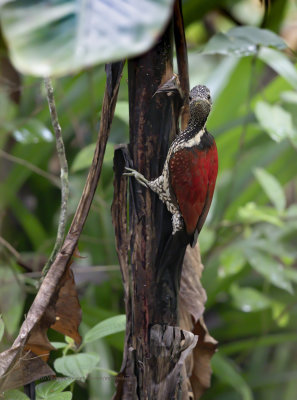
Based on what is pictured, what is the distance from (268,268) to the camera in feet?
3.38

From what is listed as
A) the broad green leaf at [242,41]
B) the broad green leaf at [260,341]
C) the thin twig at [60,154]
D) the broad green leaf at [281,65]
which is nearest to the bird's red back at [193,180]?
the thin twig at [60,154]

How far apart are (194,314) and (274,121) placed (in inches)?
16.3

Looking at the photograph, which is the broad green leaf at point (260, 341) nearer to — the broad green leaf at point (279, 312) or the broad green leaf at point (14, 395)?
the broad green leaf at point (279, 312)

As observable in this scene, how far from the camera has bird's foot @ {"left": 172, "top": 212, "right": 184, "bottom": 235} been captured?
55cm

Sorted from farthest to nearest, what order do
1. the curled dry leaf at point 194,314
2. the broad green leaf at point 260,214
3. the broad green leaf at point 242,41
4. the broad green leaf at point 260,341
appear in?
the broad green leaf at point 260,341
the broad green leaf at point 260,214
the broad green leaf at point 242,41
the curled dry leaf at point 194,314

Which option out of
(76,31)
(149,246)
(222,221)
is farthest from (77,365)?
(222,221)

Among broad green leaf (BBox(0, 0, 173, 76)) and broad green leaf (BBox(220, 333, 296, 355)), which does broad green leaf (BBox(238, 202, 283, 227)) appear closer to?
broad green leaf (BBox(220, 333, 296, 355))

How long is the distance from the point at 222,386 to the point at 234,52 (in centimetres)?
91

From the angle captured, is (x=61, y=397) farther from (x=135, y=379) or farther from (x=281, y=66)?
(x=281, y=66)

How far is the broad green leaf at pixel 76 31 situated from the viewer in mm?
305

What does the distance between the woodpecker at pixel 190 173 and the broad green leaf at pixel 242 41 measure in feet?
0.73

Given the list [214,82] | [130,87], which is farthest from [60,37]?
[214,82]

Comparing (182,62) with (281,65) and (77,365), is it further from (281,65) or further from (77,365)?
(281,65)

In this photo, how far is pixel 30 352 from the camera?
59 centimetres
